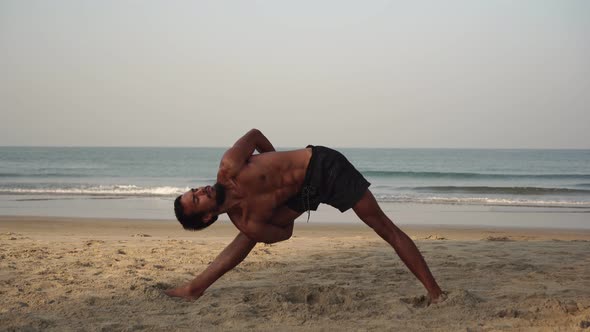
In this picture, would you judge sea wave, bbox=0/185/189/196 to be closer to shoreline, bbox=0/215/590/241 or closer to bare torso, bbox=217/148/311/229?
shoreline, bbox=0/215/590/241

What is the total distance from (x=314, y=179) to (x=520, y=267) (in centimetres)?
292

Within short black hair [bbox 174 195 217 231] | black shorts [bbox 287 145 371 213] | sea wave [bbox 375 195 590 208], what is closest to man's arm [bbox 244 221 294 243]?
black shorts [bbox 287 145 371 213]

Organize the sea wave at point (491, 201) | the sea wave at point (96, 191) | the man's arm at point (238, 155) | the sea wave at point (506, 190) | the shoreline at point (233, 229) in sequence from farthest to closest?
the sea wave at point (506, 190) < the sea wave at point (96, 191) < the sea wave at point (491, 201) < the shoreline at point (233, 229) < the man's arm at point (238, 155)

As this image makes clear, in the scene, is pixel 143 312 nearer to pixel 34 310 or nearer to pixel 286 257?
pixel 34 310

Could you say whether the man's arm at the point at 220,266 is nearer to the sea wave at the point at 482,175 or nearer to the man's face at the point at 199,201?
the man's face at the point at 199,201

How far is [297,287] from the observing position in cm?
506

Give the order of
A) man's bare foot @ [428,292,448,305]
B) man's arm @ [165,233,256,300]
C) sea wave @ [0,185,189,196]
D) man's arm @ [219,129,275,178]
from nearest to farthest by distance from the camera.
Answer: man's arm @ [219,129,275,178] < man's bare foot @ [428,292,448,305] < man's arm @ [165,233,256,300] < sea wave @ [0,185,189,196]

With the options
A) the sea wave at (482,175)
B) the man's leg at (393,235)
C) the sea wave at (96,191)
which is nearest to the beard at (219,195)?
the man's leg at (393,235)

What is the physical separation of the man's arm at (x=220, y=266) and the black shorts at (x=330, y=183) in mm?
662

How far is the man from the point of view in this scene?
4.26 m

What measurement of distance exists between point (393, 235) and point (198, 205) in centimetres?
141

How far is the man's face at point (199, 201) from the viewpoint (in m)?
4.18

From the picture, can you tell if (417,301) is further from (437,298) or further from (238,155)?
(238,155)

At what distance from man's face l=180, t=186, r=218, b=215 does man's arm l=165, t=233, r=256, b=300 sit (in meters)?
0.66
